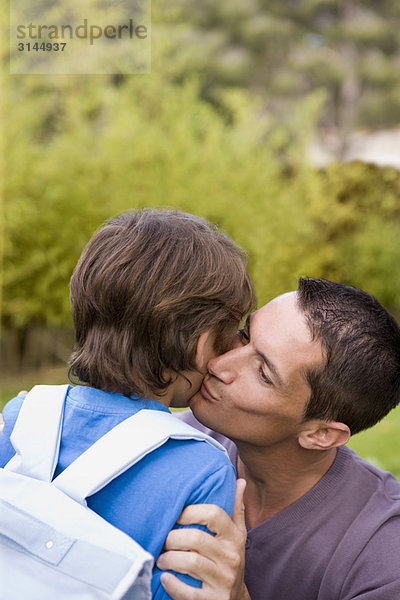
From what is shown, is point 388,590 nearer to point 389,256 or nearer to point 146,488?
point 146,488

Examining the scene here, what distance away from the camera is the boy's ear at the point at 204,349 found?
4.70 feet

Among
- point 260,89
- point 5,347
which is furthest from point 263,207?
point 260,89

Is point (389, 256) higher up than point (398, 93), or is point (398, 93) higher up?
A: point (398, 93)

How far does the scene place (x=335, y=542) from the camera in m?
1.53

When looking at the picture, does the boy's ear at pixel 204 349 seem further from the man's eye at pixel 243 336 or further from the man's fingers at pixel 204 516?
the man's fingers at pixel 204 516

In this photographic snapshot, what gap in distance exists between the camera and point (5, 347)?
312 inches

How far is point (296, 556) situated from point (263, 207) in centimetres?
605

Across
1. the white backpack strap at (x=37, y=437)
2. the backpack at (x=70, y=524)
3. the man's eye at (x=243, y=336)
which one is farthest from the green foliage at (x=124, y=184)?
the backpack at (x=70, y=524)

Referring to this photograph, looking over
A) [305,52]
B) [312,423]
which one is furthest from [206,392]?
[305,52]

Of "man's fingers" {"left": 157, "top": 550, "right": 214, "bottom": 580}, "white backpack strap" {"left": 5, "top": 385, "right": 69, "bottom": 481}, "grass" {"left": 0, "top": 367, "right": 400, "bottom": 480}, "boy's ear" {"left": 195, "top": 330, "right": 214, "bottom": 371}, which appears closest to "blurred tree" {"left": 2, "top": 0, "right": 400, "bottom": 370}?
"grass" {"left": 0, "top": 367, "right": 400, "bottom": 480}

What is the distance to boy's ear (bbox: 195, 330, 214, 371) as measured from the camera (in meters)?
1.43

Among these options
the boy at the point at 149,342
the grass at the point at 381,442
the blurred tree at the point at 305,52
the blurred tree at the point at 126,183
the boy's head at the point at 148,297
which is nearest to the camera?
the boy at the point at 149,342

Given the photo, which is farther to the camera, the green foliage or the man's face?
the green foliage

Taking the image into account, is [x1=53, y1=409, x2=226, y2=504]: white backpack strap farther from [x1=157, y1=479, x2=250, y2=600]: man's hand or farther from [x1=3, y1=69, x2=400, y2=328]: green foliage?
[x1=3, y1=69, x2=400, y2=328]: green foliage
